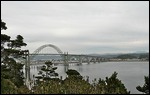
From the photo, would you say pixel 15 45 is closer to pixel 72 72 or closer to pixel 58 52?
pixel 72 72

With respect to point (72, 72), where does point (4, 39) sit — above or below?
above

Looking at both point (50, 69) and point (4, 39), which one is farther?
point (50, 69)

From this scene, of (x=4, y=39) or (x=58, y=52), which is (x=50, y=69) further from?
(x=58, y=52)

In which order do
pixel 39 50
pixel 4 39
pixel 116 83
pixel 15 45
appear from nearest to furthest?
pixel 4 39, pixel 116 83, pixel 15 45, pixel 39 50

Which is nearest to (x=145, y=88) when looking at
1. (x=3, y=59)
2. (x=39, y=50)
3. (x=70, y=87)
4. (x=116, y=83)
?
(x=116, y=83)

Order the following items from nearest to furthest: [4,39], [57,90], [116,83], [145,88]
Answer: [57,90]
[4,39]
[116,83]
[145,88]

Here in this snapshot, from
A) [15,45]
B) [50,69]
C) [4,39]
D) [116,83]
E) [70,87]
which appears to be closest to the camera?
[70,87]

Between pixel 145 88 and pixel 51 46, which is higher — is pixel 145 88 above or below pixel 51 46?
below

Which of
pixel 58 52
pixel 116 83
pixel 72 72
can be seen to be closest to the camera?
pixel 116 83

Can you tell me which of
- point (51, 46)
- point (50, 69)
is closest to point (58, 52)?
point (51, 46)
